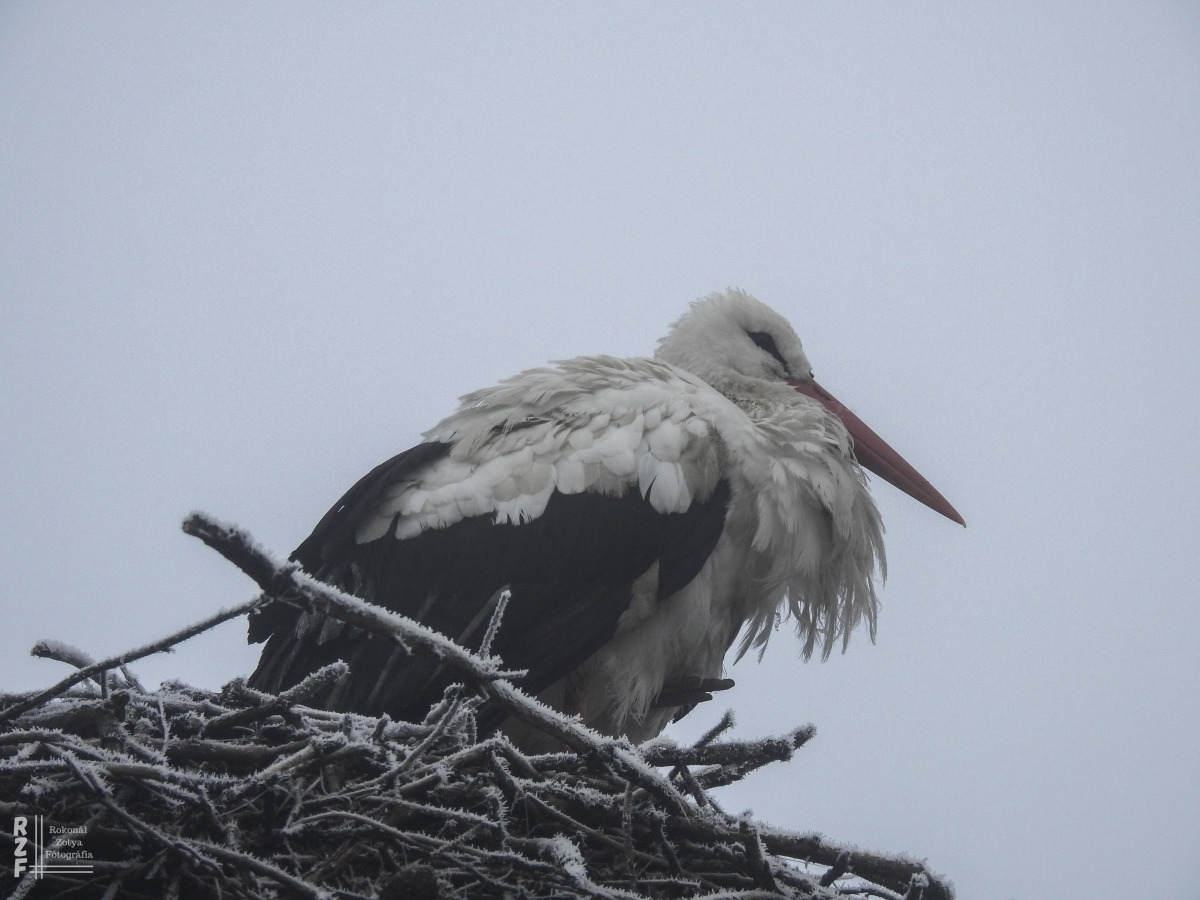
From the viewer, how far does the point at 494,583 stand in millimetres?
2373

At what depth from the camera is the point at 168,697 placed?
191cm

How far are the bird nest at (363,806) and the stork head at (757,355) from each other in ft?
4.27

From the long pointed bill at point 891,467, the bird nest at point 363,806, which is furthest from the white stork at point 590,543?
the bird nest at point 363,806

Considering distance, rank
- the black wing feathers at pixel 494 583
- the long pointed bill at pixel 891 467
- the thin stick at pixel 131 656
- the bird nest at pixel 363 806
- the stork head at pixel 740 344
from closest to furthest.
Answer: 1. the thin stick at pixel 131 656
2. the bird nest at pixel 363 806
3. the black wing feathers at pixel 494 583
4. the long pointed bill at pixel 891 467
5. the stork head at pixel 740 344

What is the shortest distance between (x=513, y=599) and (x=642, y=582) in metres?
0.25

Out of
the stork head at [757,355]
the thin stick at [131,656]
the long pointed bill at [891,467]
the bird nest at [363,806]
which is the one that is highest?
the stork head at [757,355]

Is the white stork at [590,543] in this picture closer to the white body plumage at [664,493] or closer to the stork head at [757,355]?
the white body plumage at [664,493]

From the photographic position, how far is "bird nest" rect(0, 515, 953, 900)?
5.13 feet

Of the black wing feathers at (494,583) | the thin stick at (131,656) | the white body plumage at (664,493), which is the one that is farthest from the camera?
the white body plumage at (664,493)

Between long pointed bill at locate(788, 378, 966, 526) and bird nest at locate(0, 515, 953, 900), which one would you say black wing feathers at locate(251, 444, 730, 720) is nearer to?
bird nest at locate(0, 515, 953, 900)

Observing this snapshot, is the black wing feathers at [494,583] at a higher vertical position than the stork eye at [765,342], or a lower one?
lower

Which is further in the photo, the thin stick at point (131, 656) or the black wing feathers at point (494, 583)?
the black wing feathers at point (494, 583)

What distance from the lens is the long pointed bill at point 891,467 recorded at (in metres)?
3.01

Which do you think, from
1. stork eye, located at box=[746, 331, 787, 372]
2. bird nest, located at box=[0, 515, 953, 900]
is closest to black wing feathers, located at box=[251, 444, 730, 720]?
bird nest, located at box=[0, 515, 953, 900]
